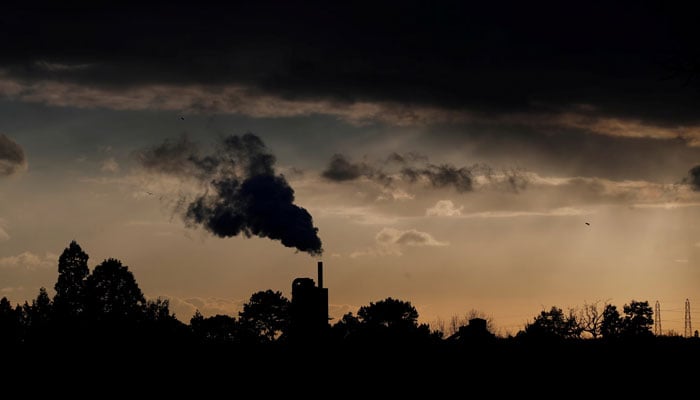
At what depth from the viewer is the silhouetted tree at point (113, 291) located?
3056 inches

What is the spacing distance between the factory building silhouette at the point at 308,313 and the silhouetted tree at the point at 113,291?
115 feet

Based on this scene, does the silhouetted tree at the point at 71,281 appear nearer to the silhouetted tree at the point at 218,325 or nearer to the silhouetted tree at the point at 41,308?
the silhouetted tree at the point at 41,308

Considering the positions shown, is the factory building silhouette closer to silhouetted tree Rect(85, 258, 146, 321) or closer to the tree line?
the tree line

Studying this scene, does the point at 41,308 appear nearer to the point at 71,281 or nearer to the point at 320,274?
the point at 71,281

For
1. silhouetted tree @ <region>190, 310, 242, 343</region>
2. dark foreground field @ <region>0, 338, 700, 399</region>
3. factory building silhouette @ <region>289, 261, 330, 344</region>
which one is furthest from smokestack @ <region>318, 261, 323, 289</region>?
silhouetted tree @ <region>190, 310, 242, 343</region>

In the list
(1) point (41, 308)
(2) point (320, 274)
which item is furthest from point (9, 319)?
(2) point (320, 274)

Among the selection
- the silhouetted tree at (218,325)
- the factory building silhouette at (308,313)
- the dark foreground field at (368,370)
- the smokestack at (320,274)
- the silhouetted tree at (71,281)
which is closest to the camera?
the dark foreground field at (368,370)

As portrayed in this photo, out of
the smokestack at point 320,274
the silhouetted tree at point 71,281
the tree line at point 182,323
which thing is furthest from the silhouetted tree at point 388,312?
the smokestack at point 320,274

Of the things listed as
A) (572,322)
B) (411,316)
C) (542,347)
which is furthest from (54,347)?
(572,322)

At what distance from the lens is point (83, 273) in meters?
77.7

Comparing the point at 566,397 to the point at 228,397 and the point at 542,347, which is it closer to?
the point at 542,347

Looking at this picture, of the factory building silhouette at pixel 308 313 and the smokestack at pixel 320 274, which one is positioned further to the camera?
the smokestack at pixel 320 274

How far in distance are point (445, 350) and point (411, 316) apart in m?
51.3

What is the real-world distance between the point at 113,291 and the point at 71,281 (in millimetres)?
3547
